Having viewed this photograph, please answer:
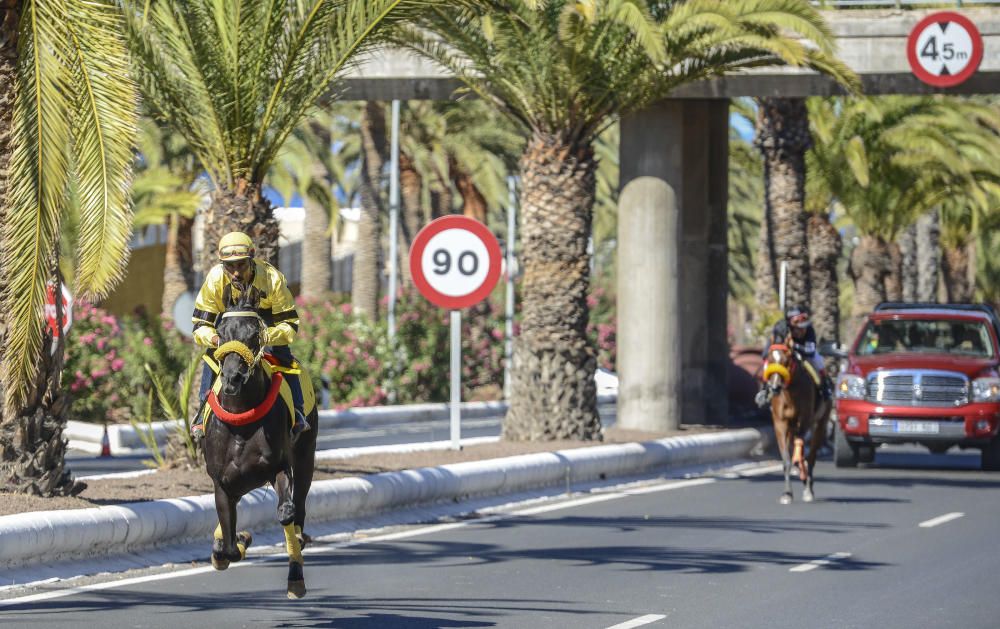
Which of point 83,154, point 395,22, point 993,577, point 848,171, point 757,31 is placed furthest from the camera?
point 848,171

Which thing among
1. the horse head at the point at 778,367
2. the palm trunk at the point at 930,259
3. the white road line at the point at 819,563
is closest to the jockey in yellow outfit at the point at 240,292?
the white road line at the point at 819,563

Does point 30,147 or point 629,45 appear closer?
point 30,147

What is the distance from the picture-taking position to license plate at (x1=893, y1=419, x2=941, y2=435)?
22.4 metres

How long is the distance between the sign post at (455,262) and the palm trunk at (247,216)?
92.8 inches

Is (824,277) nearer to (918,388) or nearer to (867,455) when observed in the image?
(867,455)

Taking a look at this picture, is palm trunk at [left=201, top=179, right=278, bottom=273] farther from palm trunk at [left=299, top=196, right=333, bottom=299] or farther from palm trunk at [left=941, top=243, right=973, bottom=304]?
palm trunk at [left=941, top=243, right=973, bottom=304]

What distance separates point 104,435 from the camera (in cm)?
2378

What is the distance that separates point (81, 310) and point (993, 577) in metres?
21.1

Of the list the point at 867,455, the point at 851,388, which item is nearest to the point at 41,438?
the point at 851,388

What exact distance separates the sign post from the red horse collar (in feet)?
31.8

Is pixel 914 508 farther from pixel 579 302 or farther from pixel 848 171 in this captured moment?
pixel 848 171

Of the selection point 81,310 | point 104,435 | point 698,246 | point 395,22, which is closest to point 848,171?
point 698,246

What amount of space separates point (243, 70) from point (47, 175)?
14.1 ft

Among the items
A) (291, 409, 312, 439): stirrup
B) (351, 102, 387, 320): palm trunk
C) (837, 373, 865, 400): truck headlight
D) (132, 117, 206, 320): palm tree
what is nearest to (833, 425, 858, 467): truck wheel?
(837, 373, 865, 400): truck headlight
